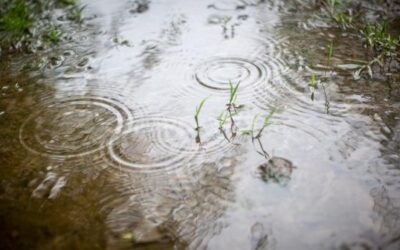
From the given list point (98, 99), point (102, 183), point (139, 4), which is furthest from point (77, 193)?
point (139, 4)

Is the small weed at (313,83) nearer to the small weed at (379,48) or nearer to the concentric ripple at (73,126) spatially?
the small weed at (379,48)

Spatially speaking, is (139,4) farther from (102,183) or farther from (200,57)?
(102,183)

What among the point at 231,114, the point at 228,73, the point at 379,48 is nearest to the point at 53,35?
the point at 228,73

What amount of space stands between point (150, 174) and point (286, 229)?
0.74m

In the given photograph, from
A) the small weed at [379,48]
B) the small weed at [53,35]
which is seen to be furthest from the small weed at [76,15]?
the small weed at [379,48]

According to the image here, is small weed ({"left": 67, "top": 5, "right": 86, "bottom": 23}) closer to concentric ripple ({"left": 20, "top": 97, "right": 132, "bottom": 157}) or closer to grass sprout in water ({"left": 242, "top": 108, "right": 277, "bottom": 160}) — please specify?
concentric ripple ({"left": 20, "top": 97, "right": 132, "bottom": 157})

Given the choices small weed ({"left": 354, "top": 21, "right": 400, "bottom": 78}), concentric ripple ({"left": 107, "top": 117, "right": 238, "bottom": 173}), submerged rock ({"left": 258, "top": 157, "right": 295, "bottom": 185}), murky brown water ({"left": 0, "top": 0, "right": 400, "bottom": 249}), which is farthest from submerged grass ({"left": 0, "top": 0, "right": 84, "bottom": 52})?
small weed ({"left": 354, "top": 21, "right": 400, "bottom": 78})

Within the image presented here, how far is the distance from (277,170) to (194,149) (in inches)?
18.5

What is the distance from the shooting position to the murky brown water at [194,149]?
1820mm

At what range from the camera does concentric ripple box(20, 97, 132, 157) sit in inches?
91.1

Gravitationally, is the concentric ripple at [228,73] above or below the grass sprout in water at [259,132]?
above

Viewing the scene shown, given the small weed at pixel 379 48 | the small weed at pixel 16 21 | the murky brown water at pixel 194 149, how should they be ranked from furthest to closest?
the small weed at pixel 16 21 → the small weed at pixel 379 48 → the murky brown water at pixel 194 149

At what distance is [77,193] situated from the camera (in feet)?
6.68

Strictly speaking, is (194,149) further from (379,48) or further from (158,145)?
(379,48)
